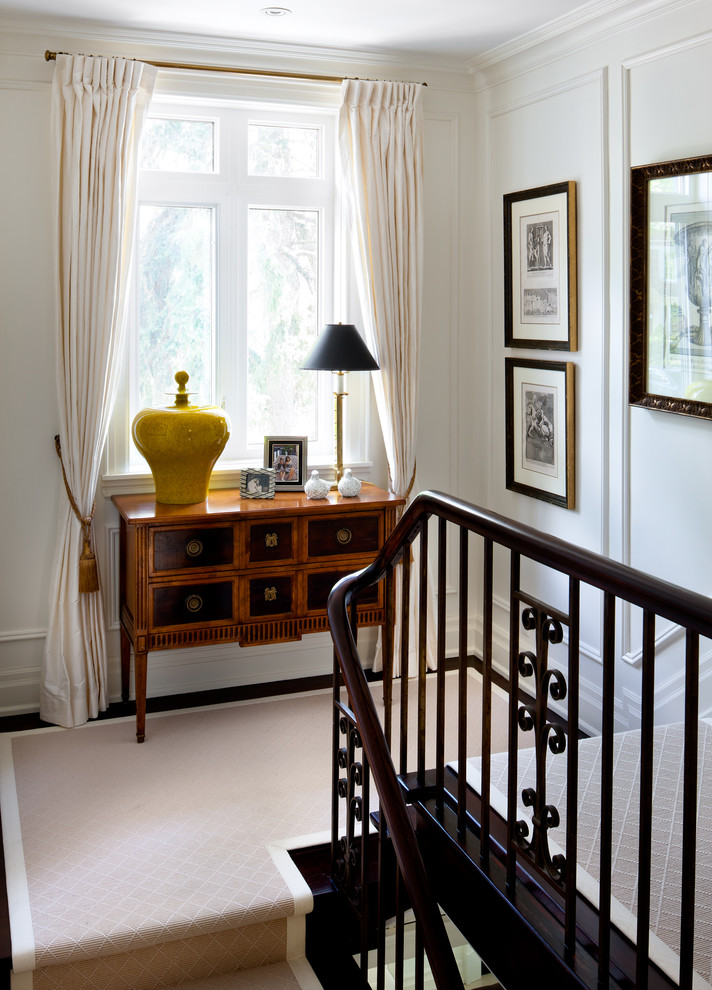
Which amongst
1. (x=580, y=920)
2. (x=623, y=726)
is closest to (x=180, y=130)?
(x=623, y=726)

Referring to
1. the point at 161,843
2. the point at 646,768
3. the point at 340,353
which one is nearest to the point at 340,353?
the point at 340,353

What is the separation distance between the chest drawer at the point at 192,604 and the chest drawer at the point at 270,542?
0.16 meters

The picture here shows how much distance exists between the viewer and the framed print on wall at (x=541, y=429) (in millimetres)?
3797

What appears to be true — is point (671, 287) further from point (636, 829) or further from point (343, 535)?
point (636, 829)

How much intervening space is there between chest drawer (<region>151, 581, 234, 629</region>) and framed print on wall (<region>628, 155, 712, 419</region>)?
1721 mm

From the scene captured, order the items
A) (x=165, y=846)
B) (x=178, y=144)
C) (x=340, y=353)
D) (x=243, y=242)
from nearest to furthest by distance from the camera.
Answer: (x=165, y=846), (x=340, y=353), (x=178, y=144), (x=243, y=242)

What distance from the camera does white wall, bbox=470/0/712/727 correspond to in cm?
312

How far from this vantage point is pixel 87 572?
148 inches

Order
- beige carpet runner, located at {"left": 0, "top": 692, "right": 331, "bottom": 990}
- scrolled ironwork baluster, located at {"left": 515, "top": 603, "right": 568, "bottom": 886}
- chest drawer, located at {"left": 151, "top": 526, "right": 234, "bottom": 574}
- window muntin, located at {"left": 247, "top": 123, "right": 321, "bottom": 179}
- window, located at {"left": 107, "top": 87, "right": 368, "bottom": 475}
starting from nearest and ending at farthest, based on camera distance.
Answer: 1. scrolled ironwork baluster, located at {"left": 515, "top": 603, "right": 568, "bottom": 886}
2. beige carpet runner, located at {"left": 0, "top": 692, "right": 331, "bottom": 990}
3. chest drawer, located at {"left": 151, "top": 526, "right": 234, "bottom": 574}
4. window, located at {"left": 107, "top": 87, "right": 368, "bottom": 475}
5. window muntin, located at {"left": 247, "top": 123, "right": 321, "bottom": 179}

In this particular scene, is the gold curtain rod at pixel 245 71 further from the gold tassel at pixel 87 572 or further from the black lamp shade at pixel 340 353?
the gold tassel at pixel 87 572

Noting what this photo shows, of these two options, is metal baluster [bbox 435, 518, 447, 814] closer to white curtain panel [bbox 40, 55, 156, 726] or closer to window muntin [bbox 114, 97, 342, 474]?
white curtain panel [bbox 40, 55, 156, 726]

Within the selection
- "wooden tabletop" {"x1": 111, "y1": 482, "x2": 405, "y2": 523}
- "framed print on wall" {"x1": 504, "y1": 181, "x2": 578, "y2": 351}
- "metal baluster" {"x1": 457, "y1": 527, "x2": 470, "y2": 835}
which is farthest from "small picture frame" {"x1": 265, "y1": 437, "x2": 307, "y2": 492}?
"metal baluster" {"x1": 457, "y1": 527, "x2": 470, "y2": 835}

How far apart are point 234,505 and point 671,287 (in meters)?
1.82

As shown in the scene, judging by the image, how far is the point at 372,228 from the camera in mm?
4086
